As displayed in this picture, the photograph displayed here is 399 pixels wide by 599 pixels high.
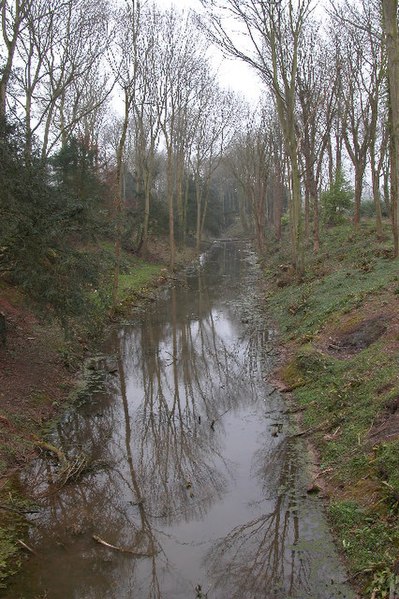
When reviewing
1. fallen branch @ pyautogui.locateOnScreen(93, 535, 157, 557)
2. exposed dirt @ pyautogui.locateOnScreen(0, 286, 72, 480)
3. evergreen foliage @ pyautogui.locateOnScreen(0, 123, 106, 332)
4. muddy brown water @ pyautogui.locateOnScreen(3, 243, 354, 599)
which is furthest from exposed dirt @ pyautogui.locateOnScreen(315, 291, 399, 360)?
exposed dirt @ pyautogui.locateOnScreen(0, 286, 72, 480)

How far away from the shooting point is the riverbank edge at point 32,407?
5.80 m

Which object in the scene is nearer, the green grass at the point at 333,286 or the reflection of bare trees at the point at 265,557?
the reflection of bare trees at the point at 265,557

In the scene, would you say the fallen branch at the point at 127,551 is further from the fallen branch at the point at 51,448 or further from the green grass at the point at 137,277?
the green grass at the point at 137,277

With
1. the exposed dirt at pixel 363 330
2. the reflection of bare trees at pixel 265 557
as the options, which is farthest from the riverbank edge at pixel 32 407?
the exposed dirt at pixel 363 330

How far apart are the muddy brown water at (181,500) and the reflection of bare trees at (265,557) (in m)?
0.02

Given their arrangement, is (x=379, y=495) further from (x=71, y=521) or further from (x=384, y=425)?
(x=71, y=521)

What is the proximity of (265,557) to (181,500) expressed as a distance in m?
1.55

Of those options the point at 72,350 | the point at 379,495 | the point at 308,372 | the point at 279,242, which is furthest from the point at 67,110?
the point at 379,495

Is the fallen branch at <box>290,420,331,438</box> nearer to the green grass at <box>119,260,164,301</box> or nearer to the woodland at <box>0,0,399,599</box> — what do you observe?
the woodland at <box>0,0,399,599</box>

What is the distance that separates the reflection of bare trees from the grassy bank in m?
0.51

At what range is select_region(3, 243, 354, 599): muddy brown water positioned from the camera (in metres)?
5.09

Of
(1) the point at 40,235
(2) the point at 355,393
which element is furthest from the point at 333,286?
Answer: (1) the point at 40,235

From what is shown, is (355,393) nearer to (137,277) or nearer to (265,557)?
(265,557)

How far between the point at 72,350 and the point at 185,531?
7.72 m
